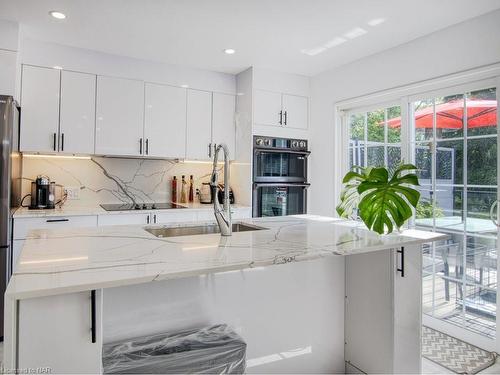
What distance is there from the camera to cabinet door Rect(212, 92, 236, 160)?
12.6 feet

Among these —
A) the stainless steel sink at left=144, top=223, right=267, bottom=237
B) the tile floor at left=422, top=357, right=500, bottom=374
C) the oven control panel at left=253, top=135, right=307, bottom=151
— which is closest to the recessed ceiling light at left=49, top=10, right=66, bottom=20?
Result: the stainless steel sink at left=144, top=223, right=267, bottom=237

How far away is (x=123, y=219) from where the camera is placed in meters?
3.06

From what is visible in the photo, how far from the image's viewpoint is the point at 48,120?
3.05 meters

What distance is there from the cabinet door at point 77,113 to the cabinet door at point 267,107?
1621 mm

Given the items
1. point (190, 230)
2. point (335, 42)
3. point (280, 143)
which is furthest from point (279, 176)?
point (190, 230)

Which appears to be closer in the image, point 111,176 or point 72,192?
point 72,192

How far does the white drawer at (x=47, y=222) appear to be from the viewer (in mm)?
2672

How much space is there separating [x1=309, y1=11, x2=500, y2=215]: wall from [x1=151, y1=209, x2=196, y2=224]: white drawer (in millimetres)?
1468

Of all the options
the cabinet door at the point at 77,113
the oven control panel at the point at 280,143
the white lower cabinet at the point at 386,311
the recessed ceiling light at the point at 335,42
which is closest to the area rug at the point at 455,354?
the white lower cabinet at the point at 386,311

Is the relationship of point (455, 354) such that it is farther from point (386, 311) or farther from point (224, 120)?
point (224, 120)

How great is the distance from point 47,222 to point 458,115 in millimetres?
3382

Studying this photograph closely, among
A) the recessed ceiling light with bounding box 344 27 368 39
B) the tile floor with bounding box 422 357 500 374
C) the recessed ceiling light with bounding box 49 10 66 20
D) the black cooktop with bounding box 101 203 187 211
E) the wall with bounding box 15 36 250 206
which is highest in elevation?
the recessed ceiling light with bounding box 344 27 368 39

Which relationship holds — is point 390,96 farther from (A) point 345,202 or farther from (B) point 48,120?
(B) point 48,120

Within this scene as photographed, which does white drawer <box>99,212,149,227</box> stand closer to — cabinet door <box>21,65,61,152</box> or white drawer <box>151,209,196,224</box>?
white drawer <box>151,209,196,224</box>
